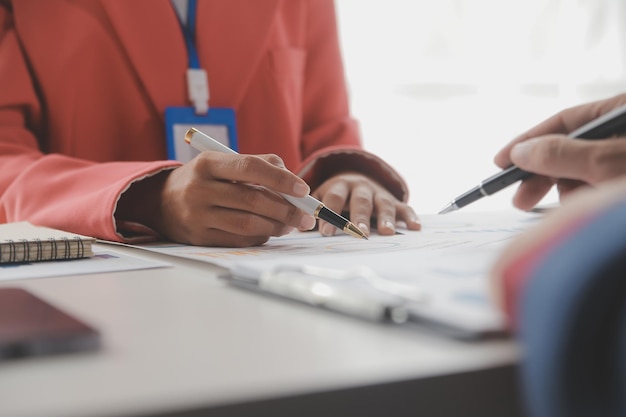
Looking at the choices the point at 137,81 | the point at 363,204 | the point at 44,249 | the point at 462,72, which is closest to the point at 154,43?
the point at 137,81

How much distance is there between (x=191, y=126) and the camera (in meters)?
0.97

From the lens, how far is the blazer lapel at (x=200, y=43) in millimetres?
955

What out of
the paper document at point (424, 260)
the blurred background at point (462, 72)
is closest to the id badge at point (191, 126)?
the paper document at point (424, 260)

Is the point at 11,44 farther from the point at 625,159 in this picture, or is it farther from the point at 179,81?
the point at 625,159

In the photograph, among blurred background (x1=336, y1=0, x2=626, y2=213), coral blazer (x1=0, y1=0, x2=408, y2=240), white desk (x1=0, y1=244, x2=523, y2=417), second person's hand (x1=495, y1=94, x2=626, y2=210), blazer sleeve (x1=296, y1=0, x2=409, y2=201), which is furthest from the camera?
blurred background (x1=336, y1=0, x2=626, y2=213)

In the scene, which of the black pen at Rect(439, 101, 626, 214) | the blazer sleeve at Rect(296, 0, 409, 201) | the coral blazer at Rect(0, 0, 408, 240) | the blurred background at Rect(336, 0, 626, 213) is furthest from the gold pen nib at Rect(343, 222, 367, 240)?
the blurred background at Rect(336, 0, 626, 213)

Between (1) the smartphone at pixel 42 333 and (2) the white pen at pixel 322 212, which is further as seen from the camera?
(2) the white pen at pixel 322 212

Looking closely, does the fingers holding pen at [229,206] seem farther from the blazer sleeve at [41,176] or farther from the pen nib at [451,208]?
the pen nib at [451,208]

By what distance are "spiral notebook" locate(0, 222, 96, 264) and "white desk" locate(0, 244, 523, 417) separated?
0.72 feet

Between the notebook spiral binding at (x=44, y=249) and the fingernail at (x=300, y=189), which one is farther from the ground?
the fingernail at (x=300, y=189)

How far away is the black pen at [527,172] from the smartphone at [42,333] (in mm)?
409

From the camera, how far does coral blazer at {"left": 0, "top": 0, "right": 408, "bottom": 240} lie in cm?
92

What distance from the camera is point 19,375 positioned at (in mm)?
220

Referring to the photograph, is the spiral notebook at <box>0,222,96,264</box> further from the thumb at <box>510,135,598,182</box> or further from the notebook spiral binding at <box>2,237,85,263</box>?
the thumb at <box>510,135,598,182</box>
